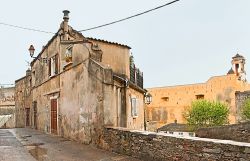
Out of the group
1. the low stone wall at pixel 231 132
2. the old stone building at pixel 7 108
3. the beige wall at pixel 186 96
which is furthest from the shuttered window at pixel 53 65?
the beige wall at pixel 186 96

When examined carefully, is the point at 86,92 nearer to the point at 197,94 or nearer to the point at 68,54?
the point at 68,54

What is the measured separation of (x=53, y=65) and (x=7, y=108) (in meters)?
29.7

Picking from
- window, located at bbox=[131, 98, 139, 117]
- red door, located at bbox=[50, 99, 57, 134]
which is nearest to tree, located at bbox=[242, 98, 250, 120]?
window, located at bbox=[131, 98, 139, 117]

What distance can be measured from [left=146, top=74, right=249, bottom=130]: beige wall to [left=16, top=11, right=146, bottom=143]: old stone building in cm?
2011

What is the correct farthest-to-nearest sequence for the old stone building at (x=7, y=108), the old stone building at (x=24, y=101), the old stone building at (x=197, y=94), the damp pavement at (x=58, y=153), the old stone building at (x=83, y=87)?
1. the old stone building at (x=197, y=94)
2. the old stone building at (x=7, y=108)
3. the old stone building at (x=24, y=101)
4. the old stone building at (x=83, y=87)
5. the damp pavement at (x=58, y=153)

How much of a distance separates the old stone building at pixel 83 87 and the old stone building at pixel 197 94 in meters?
20.4

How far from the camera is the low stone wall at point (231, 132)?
49.5ft

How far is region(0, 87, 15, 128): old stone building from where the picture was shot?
35.5 m

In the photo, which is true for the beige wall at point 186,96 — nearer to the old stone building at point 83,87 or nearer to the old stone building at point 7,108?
the old stone building at point 7,108

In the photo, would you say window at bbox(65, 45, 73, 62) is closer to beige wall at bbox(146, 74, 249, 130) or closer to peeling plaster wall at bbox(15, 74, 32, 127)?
peeling plaster wall at bbox(15, 74, 32, 127)

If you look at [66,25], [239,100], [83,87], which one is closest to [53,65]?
[66,25]

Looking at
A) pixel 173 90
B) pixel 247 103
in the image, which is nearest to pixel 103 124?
pixel 247 103

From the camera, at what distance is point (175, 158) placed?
831cm

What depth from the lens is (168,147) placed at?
859cm
